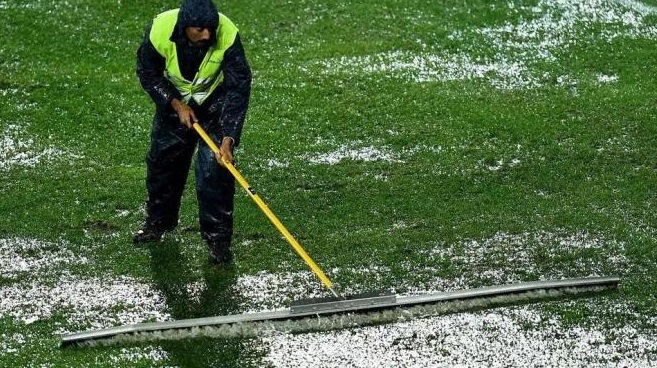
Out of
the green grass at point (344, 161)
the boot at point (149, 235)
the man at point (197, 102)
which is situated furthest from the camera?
the boot at point (149, 235)

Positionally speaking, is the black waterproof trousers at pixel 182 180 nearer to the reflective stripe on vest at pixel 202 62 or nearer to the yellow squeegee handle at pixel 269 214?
the yellow squeegee handle at pixel 269 214

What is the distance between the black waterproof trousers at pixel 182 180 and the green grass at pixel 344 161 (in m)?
0.27

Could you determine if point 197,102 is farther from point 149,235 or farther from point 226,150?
point 149,235

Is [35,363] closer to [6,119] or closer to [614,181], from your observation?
[6,119]

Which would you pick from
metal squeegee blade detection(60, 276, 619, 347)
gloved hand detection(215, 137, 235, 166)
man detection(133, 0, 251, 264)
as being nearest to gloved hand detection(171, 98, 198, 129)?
man detection(133, 0, 251, 264)

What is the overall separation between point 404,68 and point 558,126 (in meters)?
2.07

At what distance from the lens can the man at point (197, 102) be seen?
24.7 ft

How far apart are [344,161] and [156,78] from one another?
250cm

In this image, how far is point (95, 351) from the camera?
6.87m

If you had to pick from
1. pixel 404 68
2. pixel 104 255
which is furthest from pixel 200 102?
pixel 404 68

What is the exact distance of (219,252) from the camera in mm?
8031

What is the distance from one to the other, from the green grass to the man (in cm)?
42

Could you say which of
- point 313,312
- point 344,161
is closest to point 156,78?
point 313,312

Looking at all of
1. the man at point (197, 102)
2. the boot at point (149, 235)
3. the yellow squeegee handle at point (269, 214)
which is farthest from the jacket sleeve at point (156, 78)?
the boot at point (149, 235)
